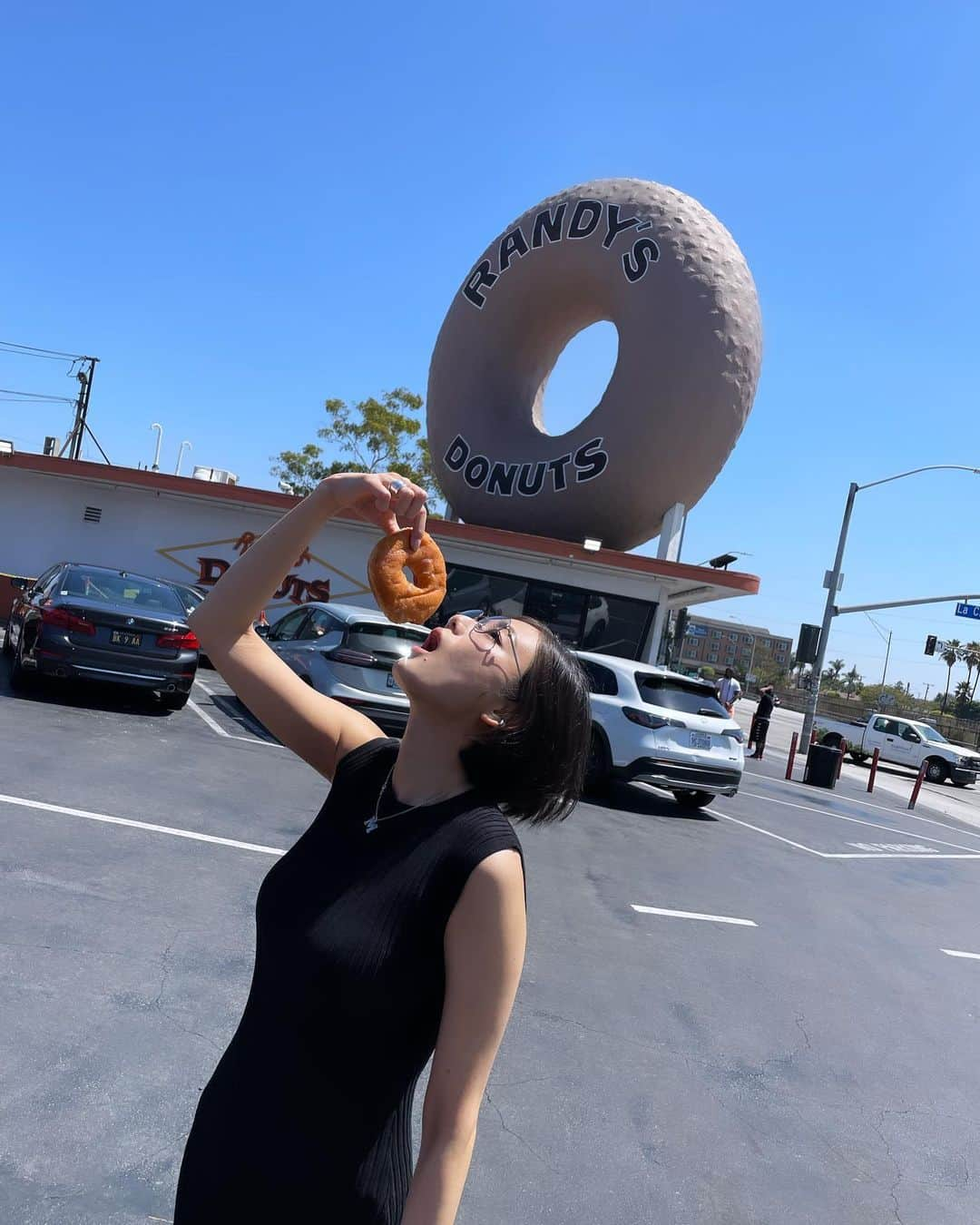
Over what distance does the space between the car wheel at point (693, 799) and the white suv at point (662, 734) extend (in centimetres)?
57

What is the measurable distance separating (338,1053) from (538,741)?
60cm

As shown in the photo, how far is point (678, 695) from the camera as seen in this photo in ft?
38.5

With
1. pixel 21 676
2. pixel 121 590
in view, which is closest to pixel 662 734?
pixel 121 590

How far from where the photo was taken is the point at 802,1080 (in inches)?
182

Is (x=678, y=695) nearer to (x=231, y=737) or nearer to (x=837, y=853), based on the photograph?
(x=837, y=853)

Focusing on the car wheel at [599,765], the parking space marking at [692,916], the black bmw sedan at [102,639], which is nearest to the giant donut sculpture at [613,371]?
the car wheel at [599,765]

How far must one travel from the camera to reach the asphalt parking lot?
3344 millimetres

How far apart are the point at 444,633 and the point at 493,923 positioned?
53 cm

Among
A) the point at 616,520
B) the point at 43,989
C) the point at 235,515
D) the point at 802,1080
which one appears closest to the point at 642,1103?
the point at 802,1080

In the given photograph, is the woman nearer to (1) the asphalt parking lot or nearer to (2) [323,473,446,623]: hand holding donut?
(1) the asphalt parking lot

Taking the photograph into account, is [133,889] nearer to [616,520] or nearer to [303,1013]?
[303,1013]

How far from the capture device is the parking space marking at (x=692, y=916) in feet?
23.1

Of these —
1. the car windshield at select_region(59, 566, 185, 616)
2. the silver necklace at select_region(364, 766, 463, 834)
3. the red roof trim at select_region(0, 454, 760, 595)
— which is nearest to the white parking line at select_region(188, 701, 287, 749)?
the car windshield at select_region(59, 566, 185, 616)

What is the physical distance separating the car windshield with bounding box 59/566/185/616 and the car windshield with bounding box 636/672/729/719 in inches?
206
